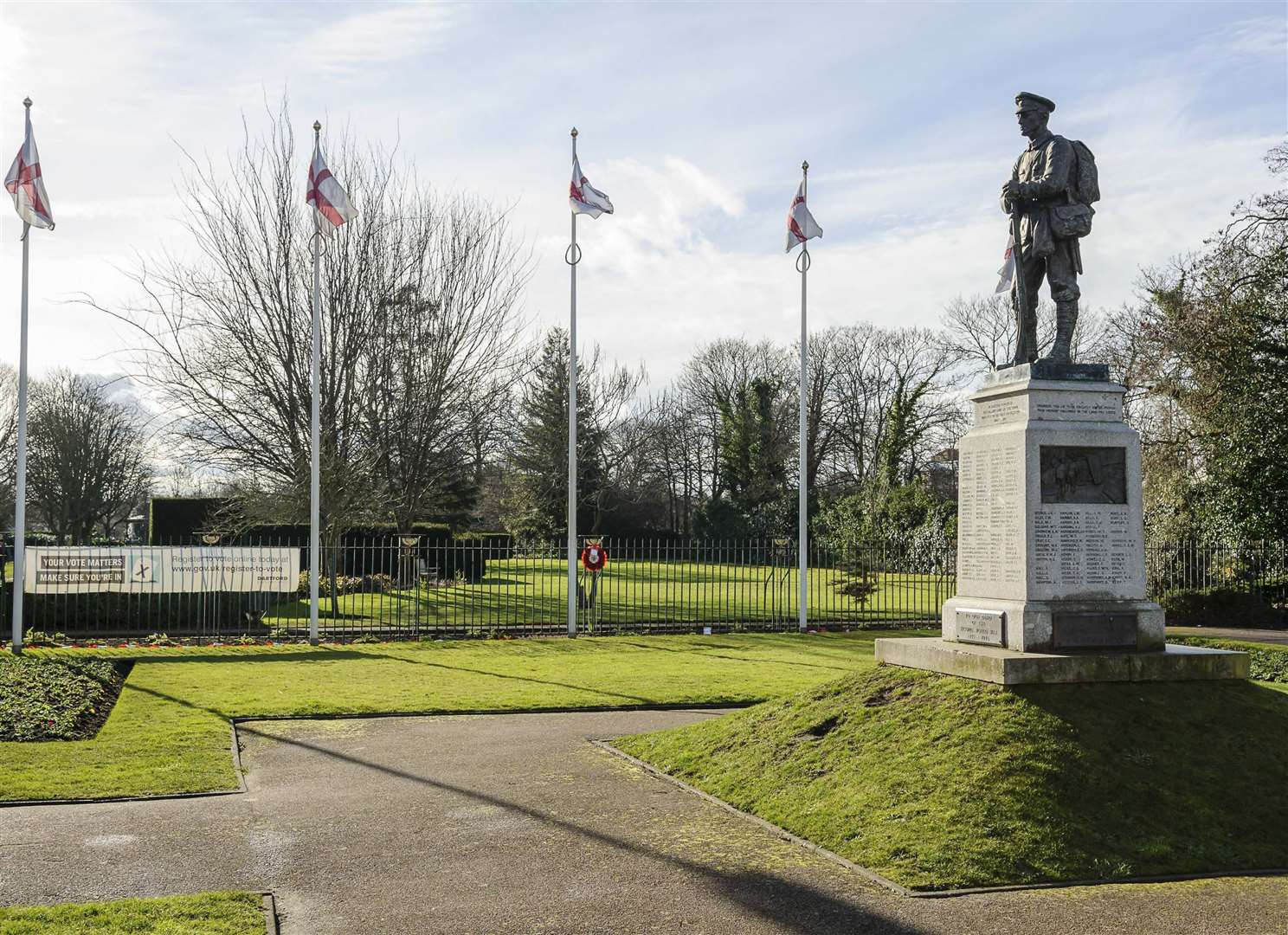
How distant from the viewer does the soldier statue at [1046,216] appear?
9789 millimetres

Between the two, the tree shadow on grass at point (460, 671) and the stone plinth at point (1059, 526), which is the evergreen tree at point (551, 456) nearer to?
the tree shadow on grass at point (460, 671)

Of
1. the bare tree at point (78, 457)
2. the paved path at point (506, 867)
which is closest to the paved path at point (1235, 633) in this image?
the paved path at point (506, 867)

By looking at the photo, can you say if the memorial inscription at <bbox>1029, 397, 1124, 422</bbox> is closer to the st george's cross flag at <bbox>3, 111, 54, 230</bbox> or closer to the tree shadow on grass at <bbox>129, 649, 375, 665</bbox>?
the tree shadow on grass at <bbox>129, 649, 375, 665</bbox>

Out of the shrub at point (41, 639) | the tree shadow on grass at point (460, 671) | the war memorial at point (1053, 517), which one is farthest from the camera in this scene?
the shrub at point (41, 639)

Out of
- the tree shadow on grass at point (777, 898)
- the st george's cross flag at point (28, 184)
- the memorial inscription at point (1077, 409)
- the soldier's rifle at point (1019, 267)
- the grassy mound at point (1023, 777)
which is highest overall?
the st george's cross flag at point (28, 184)

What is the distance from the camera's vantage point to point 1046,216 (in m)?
9.93

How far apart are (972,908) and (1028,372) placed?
493 centimetres

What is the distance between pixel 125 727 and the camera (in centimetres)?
1141

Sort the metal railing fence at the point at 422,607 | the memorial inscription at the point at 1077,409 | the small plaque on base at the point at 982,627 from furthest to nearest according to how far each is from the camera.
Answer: the metal railing fence at the point at 422,607 < the memorial inscription at the point at 1077,409 < the small plaque on base at the point at 982,627

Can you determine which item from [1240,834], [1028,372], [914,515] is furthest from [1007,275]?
[914,515]

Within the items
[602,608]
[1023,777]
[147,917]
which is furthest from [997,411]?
[602,608]

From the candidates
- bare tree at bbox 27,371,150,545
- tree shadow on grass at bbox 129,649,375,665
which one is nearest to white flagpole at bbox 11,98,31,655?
tree shadow on grass at bbox 129,649,375,665

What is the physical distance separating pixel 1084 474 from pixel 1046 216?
2.34 metres

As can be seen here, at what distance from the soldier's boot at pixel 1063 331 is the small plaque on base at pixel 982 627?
223 centimetres
